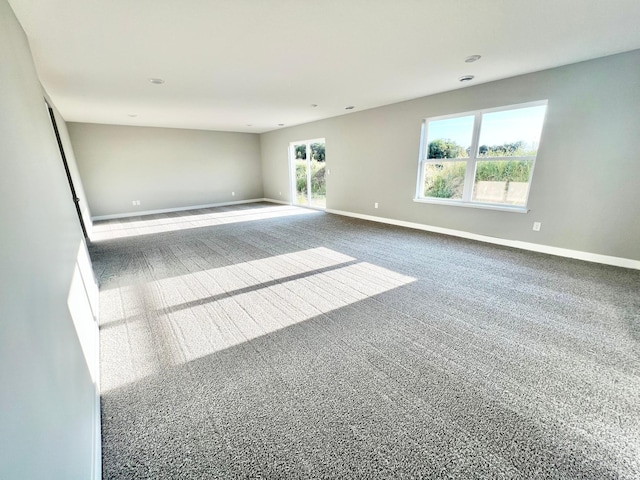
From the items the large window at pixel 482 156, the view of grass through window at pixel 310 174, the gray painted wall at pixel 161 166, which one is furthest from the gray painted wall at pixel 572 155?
the gray painted wall at pixel 161 166

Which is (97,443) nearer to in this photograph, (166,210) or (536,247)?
(536,247)

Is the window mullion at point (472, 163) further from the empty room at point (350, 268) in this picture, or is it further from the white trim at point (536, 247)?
the white trim at point (536, 247)

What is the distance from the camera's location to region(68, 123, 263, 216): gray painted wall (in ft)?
21.4

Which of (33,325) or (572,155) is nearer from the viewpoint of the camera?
(33,325)

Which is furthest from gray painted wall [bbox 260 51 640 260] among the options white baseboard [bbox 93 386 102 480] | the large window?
white baseboard [bbox 93 386 102 480]

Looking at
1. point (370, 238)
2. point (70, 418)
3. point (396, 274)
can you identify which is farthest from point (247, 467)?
point (370, 238)

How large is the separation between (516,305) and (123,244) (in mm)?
5677

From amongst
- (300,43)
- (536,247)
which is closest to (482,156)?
(536,247)

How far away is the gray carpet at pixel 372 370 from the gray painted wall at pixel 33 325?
416 millimetres

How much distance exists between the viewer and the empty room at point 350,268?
119cm

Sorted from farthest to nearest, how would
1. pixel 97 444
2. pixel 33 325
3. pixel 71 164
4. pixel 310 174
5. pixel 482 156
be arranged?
pixel 310 174 → pixel 71 164 → pixel 482 156 → pixel 97 444 → pixel 33 325

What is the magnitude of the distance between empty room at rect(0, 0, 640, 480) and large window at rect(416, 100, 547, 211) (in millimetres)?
30

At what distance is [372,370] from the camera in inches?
67.9

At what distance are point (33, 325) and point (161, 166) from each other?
25.6 feet
